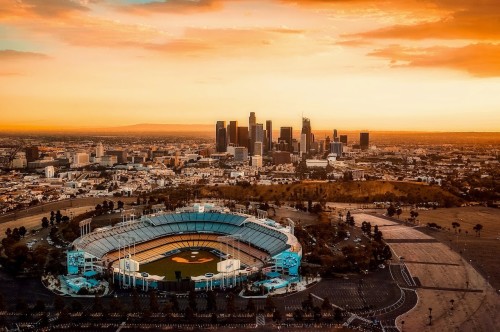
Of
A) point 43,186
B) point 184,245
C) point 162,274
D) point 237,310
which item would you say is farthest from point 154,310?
point 43,186

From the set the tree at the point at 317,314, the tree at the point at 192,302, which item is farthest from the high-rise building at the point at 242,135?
the tree at the point at 317,314

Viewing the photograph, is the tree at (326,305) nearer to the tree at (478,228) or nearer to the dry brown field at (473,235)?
the dry brown field at (473,235)

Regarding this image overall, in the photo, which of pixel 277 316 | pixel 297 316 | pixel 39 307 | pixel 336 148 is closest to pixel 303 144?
pixel 336 148

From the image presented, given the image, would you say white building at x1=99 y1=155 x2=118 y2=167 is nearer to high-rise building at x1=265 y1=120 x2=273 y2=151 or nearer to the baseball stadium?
high-rise building at x1=265 y1=120 x2=273 y2=151

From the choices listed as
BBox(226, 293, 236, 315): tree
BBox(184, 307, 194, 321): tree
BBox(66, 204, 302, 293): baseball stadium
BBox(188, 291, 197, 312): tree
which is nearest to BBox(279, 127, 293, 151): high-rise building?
BBox(66, 204, 302, 293): baseball stadium

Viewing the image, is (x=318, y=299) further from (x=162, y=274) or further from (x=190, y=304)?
(x=162, y=274)

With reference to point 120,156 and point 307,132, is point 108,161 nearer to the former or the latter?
point 120,156
